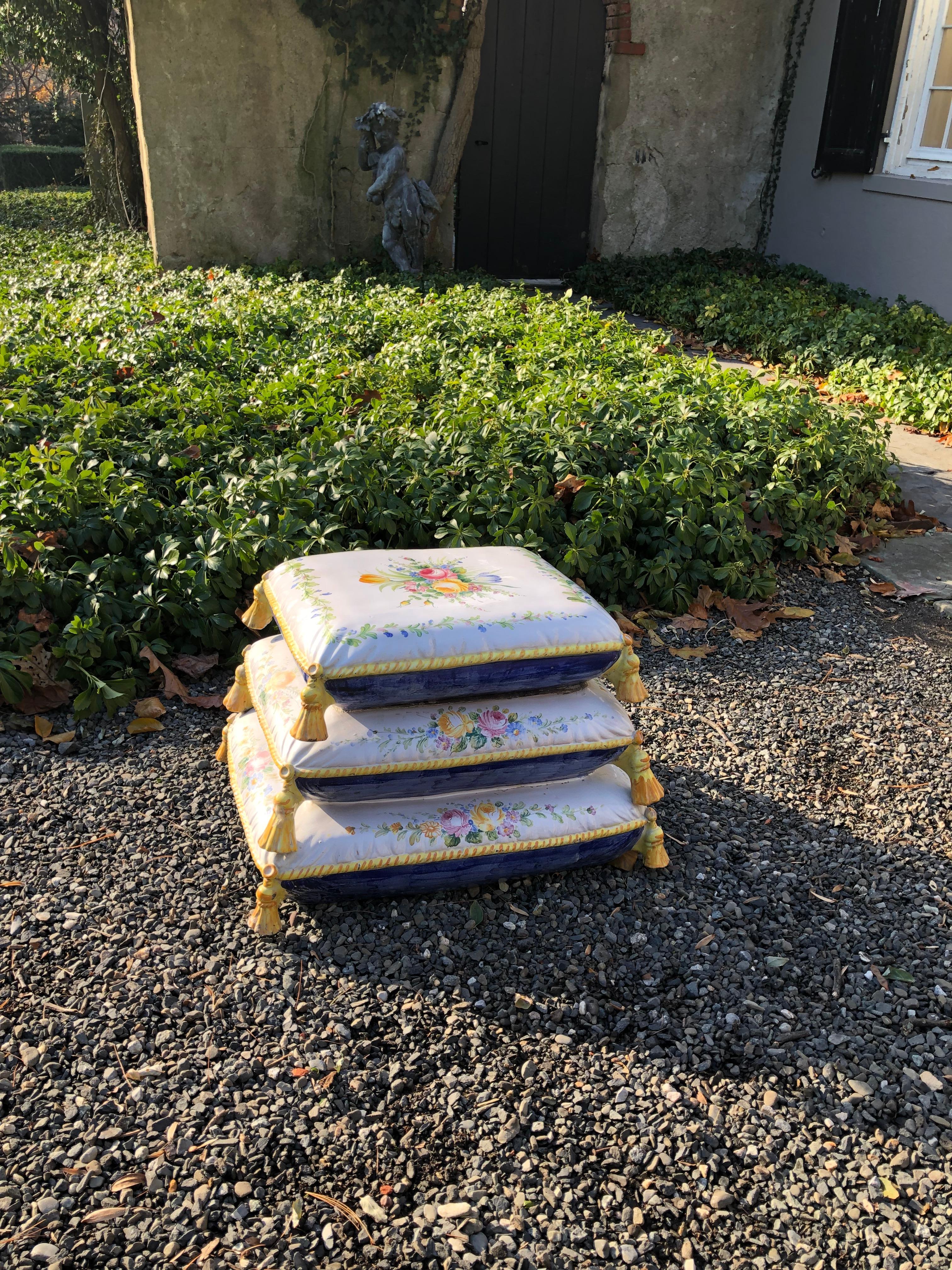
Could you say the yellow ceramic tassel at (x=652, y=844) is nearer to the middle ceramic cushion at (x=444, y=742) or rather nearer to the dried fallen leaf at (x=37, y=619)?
the middle ceramic cushion at (x=444, y=742)

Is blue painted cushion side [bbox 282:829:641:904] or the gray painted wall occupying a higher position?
the gray painted wall

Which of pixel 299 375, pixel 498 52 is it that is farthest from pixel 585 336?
pixel 498 52

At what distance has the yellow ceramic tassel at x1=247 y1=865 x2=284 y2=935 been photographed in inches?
86.5

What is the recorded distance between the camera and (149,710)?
10.2 feet

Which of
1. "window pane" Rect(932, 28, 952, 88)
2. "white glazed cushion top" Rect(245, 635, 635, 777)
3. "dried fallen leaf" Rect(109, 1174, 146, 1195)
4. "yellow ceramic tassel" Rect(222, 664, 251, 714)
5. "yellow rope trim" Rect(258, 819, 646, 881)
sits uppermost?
"window pane" Rect(932, 28, 952, 88)

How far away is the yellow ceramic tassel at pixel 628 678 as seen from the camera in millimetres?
2379

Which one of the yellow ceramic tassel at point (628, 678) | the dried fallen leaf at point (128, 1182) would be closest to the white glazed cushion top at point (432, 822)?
the yellow ceramic tassel at point (628, 678)

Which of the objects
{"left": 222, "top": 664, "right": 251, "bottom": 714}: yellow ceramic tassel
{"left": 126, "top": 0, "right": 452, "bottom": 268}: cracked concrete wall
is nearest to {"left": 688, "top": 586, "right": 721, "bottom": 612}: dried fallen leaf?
{"left": 222, "top": 664, "right": 251, "bottom": 714}: yellow ceramic tassel

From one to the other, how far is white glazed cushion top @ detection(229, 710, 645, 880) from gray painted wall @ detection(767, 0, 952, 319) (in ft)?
24.0

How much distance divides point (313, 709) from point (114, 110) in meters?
10.6

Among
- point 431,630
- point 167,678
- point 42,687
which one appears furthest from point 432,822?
point 42,687

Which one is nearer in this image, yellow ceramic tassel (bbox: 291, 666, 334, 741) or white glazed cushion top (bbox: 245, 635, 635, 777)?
yellow ceramic tassel (bbox: 291, 666, 334, 741)

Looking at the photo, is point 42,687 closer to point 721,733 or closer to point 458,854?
point 458,854

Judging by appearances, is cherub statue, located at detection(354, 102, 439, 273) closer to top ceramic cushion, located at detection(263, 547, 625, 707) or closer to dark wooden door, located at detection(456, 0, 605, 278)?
dark wooden door, located at detection(456, 0, 605, 278)
